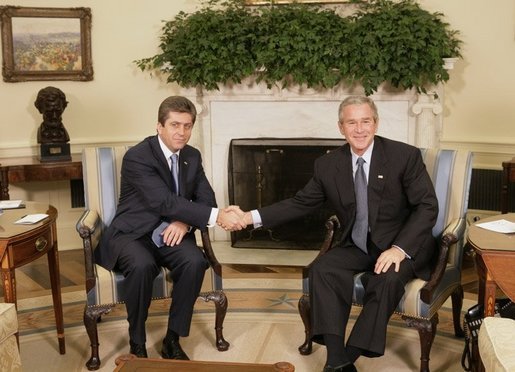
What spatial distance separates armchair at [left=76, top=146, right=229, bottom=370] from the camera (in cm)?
346

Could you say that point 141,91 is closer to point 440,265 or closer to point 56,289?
point 56,289

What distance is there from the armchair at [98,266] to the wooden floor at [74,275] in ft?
3.60

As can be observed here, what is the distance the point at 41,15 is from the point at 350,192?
3.32 m

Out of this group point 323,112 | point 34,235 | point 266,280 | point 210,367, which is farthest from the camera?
point 323,112

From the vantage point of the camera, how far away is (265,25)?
518 cm

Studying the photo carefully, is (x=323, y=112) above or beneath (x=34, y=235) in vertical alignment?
above

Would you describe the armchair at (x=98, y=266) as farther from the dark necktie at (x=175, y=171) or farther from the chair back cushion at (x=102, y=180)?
the dark necktie at (x=175, y=171)

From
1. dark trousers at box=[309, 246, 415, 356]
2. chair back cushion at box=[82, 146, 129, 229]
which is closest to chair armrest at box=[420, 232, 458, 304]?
dark trousers at box=[309, 246, 415, 356]

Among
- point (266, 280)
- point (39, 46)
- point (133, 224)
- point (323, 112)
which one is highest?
point (39, 46)

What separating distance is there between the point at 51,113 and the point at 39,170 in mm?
445

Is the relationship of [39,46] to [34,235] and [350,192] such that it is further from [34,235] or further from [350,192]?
[350,192]

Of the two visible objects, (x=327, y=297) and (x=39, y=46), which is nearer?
(x=327, y=297)

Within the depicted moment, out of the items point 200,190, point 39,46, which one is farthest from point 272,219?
point 39,46

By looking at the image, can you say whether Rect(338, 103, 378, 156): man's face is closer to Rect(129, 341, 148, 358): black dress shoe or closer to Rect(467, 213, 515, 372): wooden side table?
Rect(467, 213, 515, 372): wooden side table
